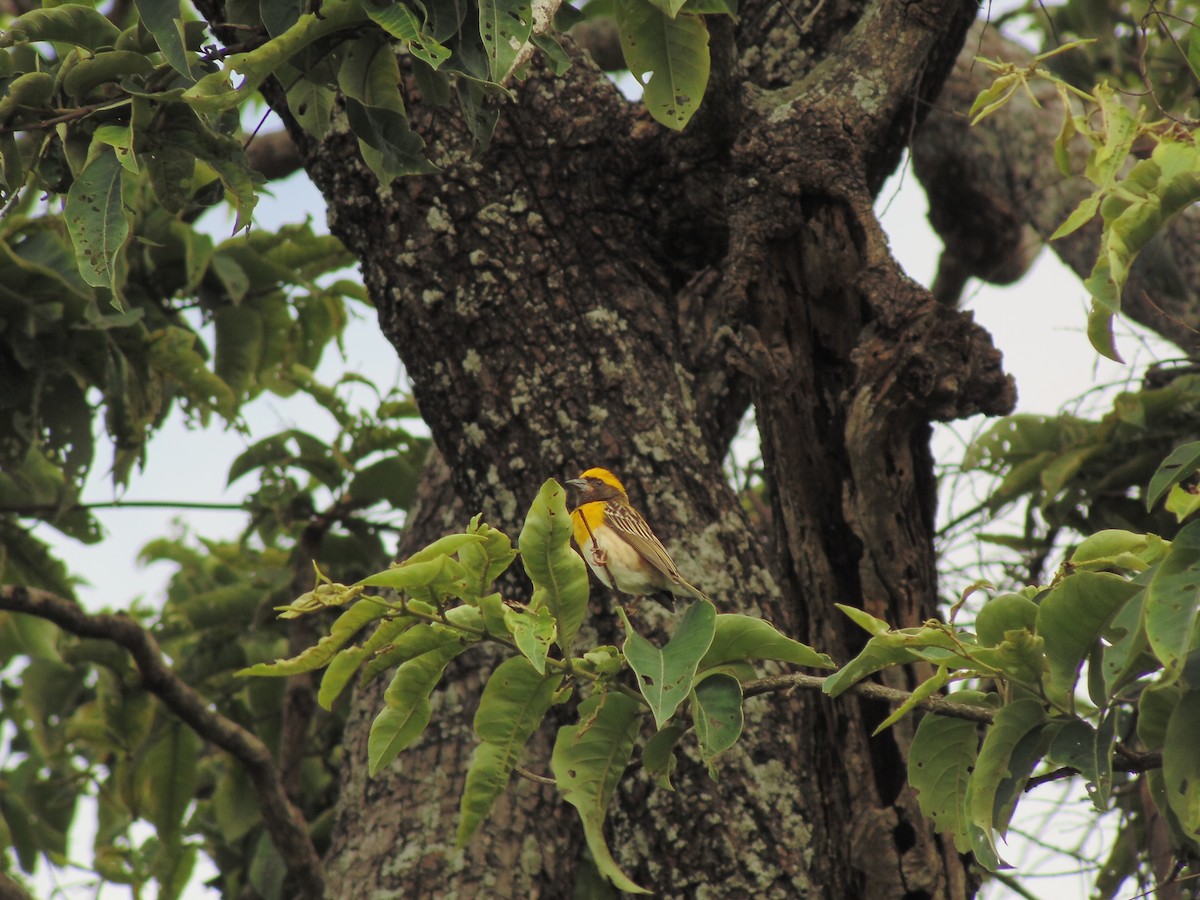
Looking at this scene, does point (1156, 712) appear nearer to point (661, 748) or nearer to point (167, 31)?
point (661, 748)

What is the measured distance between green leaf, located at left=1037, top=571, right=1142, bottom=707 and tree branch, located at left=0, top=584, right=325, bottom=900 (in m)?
2.45

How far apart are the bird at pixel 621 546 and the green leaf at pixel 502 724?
0.84 metres

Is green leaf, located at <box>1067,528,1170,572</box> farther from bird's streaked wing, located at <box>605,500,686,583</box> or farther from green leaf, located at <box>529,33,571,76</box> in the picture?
green leaf, located at <box>529,33,571,76</box>

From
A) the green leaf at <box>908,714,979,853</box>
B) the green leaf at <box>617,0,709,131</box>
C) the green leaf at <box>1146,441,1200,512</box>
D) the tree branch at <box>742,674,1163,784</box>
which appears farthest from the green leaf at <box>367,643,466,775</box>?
the green leaf at <box>617,0,709,131</box>

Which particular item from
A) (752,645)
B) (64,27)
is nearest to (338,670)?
(752,645)

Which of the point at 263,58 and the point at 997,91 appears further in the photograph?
the point at 997,91

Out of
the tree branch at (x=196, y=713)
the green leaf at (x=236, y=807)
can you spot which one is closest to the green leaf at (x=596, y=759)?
the tree branch at (x=196, y=713)

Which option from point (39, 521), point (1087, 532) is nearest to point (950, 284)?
point (1087, 532)

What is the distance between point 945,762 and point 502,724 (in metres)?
0.67

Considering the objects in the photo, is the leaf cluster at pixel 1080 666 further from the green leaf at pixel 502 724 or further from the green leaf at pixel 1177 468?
the green leaf at pixel 502 724

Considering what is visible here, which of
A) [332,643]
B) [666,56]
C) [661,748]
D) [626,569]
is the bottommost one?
[661,748]

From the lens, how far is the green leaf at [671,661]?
1543 mm

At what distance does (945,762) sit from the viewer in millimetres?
1874

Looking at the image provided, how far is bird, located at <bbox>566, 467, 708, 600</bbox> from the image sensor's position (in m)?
2.57
